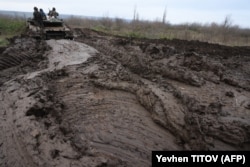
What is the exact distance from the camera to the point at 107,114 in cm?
428

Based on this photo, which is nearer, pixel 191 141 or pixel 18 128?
pixel 18 128

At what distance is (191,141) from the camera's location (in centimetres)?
388

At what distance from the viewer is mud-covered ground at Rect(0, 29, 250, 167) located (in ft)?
10.9

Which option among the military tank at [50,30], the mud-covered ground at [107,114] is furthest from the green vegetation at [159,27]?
the mud-covered ground at [107,114]

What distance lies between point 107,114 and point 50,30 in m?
8.26

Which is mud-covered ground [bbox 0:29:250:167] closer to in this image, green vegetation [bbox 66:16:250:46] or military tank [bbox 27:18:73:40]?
military tank [bbox 27:18:73:40]

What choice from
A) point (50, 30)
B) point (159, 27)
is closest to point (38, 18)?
point (50, 30)

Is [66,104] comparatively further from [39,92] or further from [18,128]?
[18,128]

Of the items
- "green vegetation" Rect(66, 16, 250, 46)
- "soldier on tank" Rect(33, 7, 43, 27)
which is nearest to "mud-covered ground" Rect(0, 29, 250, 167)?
"soldier on tank" Rect(33, 7, 43, 27)

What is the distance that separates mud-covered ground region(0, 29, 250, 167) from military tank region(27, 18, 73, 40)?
4858mm

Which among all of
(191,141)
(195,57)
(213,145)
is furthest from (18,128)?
(195,57)

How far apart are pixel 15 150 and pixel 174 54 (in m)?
6.26

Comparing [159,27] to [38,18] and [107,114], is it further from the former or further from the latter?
[107,114]

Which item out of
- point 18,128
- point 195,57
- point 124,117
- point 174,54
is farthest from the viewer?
point 174,54
